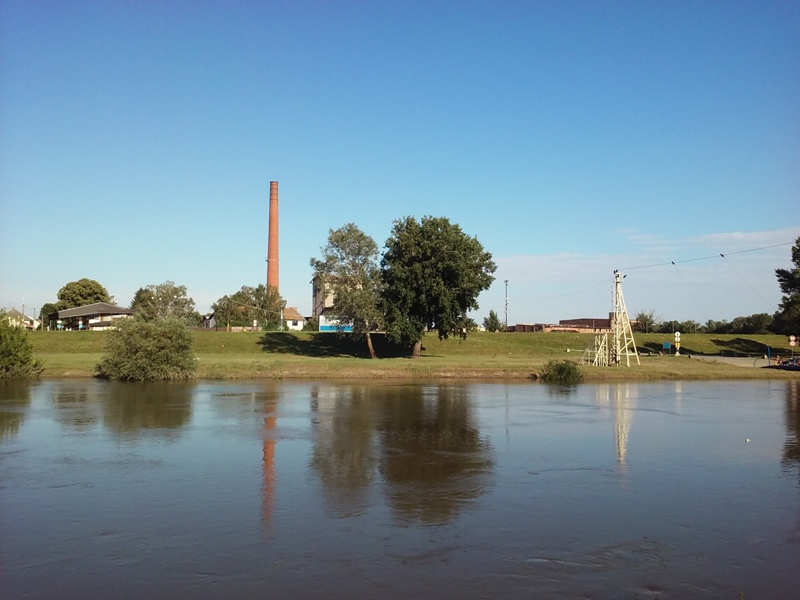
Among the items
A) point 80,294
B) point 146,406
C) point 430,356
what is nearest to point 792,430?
point 146,406

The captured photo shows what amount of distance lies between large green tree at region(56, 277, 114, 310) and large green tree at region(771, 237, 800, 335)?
10227cm

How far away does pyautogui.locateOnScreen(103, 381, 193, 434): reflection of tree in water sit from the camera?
24.5 m

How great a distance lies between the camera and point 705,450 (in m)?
20.9

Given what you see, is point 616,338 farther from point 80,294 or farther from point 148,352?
point 80,294

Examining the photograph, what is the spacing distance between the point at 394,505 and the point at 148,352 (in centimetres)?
3221

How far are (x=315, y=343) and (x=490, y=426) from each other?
1999 inches

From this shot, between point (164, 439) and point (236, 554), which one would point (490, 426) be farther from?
point (236, 554)

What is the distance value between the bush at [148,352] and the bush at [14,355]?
13.9ft

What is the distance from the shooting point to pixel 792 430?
25.1 meters

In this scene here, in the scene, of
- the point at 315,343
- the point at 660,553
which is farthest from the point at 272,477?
the point at 315,343

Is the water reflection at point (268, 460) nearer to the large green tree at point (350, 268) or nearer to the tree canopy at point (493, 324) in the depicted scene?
the large green tree at point (350, 268)

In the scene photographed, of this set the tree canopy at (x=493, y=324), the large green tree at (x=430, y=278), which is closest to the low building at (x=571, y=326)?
the tree canopy at (x=493, y=324)

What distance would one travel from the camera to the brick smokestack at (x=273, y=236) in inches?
3976

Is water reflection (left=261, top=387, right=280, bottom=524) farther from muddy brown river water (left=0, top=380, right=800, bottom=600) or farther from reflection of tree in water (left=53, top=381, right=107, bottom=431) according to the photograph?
reflection of tree in water (left=53, top=381, right=107, bottom=431)
